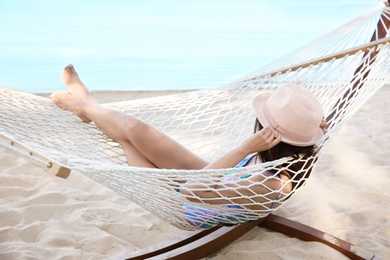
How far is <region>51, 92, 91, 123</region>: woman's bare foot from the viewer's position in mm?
1756

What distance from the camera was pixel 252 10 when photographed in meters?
10.9

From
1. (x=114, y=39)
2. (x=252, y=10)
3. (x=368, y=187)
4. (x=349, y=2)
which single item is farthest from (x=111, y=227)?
(x=349, y=2)

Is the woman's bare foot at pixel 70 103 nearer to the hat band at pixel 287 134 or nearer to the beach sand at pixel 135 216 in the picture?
the beach sand at pixel 135 216

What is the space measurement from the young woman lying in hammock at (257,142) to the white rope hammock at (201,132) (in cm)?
2

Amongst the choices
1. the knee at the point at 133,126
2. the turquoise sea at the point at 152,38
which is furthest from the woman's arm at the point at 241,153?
the turquoise sea at the point at 152,38

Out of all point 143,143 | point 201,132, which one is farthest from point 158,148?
point 201,132

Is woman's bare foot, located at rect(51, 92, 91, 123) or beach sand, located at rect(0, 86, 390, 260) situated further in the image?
woman's bare foot, located at rect(51, 92, 91, 123)

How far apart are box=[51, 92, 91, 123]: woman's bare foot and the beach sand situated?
0.36 m

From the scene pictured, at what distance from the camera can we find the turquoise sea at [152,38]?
17.4ft

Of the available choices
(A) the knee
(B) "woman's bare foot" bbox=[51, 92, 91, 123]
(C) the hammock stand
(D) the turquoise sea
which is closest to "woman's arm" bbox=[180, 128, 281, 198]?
(C) the hammock stand

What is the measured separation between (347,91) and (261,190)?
604 mm

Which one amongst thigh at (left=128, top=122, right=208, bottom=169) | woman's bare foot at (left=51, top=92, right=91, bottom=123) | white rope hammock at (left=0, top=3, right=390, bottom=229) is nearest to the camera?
white rope hammock at (left=0, top=3, right=390, bottom=229)

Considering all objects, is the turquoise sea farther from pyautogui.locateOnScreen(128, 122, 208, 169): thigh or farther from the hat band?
the hat band

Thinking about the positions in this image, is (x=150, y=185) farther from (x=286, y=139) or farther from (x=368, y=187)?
(x=368, y=187)
